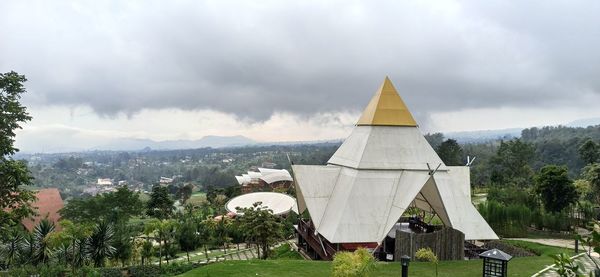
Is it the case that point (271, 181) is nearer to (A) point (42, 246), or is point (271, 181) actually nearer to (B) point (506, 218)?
(B) point (506, 218)

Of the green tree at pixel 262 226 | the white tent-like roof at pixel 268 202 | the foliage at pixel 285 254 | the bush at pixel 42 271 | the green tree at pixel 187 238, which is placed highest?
the green tree at pixel 262 226

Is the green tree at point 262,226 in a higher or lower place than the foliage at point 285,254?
higher

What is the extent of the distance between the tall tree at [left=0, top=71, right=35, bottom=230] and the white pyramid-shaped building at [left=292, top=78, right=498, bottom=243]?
1082cm

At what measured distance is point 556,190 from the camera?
105ft

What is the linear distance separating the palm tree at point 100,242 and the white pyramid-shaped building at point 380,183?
8554mm

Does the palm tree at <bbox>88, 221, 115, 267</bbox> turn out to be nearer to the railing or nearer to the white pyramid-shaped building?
the white pyramid-shaped building

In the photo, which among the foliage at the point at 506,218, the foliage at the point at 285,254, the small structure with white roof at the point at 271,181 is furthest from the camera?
the small structure with white roof at the point at 271,181

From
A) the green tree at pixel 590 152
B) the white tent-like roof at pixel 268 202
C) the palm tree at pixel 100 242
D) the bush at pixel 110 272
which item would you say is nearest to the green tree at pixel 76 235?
the palm tree at pixel 100 242

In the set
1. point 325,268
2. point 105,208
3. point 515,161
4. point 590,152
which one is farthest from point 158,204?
point 515,161

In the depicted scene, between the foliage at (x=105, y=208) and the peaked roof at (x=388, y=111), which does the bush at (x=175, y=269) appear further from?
the foliage at (x=105, y=208)

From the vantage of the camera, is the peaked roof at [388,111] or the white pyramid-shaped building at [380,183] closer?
the white pyramid-shaped building at [380,183]

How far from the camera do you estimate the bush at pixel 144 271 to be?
57.8 ft

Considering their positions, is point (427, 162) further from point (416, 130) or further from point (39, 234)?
point (39, 234)

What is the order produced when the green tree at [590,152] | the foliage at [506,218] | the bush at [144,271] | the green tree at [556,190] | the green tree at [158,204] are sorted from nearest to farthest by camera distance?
the bush at [144,271] → the foliage at [506,218] → the green tree at [556,190] → the green tree at [158,204] → the green tree at [590,152]
